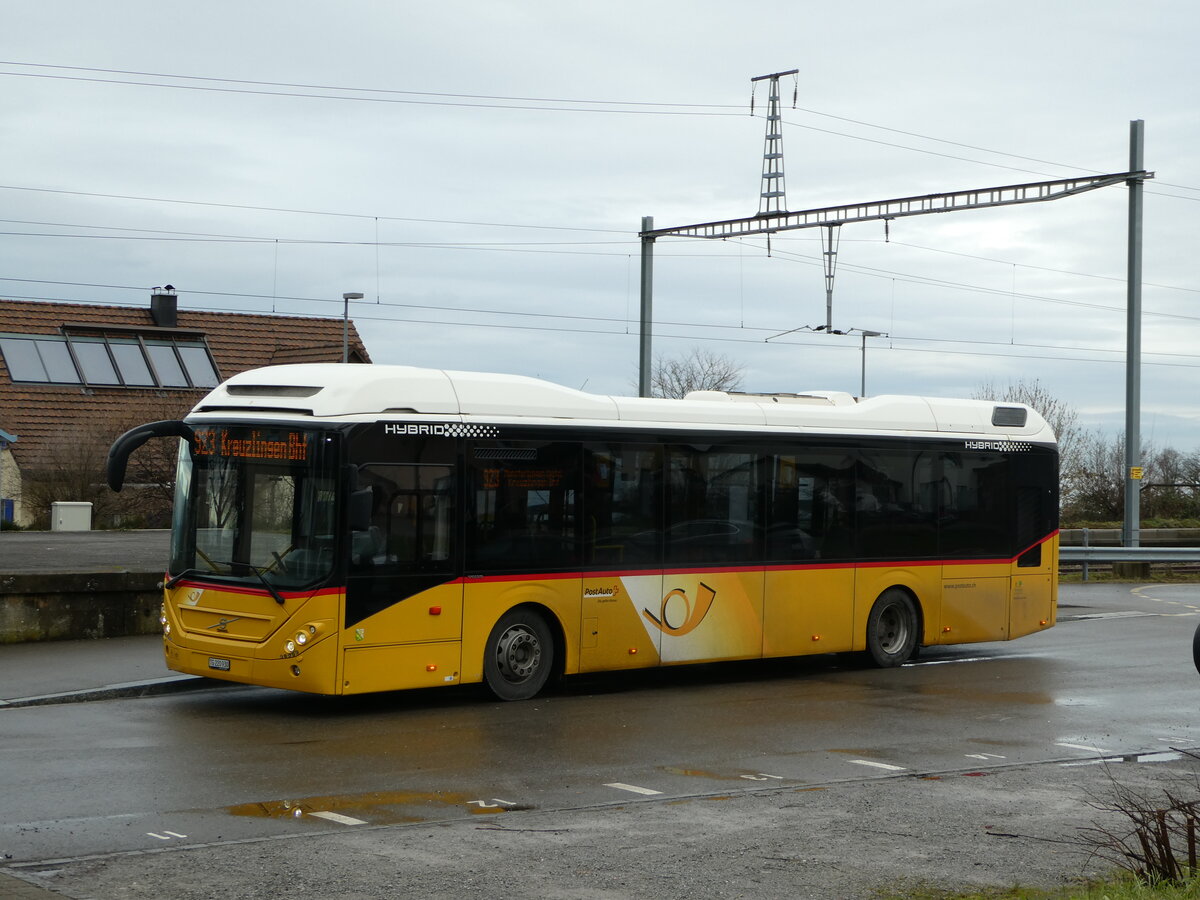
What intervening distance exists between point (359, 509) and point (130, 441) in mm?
2007

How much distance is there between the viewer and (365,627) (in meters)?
12.5

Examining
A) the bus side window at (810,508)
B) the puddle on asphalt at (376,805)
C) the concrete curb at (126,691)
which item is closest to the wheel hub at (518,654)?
the concrete curb at (126,691)

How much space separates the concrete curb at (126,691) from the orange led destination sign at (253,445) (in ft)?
7.70

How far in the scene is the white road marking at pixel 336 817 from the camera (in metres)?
8.55

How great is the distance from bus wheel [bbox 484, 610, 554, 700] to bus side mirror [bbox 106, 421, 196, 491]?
3201mm

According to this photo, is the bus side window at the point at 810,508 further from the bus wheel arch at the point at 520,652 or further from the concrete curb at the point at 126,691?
the concrete curb at the point at 126,691

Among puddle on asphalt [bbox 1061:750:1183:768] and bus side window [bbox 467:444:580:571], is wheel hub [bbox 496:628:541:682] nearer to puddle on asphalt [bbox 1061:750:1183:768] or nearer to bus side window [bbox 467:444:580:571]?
bus side window [bbox 467:444:580:571]

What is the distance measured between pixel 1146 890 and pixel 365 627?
7.52 meters

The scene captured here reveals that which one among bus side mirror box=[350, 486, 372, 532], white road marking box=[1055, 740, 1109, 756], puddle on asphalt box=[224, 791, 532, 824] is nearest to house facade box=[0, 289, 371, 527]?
bus side mirror box=[350, 486, 372, 532]

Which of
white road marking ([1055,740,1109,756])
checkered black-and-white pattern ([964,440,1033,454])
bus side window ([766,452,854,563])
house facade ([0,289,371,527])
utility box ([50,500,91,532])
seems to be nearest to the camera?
white road marking ([1055,740,1109,756])

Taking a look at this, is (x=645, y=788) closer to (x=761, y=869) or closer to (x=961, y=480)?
(x=761, y=869)

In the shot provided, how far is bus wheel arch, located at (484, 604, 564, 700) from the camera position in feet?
44.4

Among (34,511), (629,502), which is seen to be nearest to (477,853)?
(629,502)

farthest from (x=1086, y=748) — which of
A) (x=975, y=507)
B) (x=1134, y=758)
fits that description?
(x=975, y=507)
